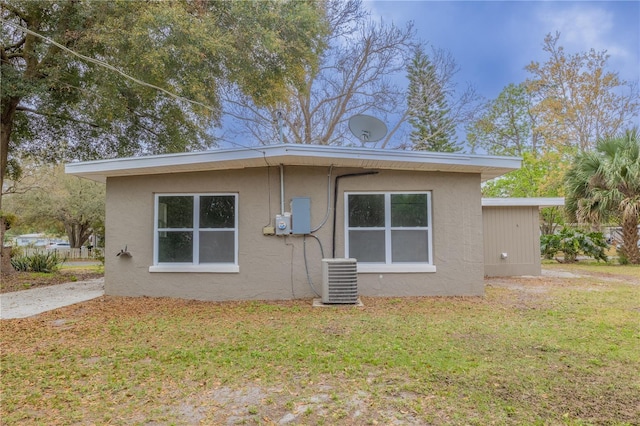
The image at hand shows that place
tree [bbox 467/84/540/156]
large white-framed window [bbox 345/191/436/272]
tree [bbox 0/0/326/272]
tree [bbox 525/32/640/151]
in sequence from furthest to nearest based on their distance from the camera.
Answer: tree [bbox 467/84/540/156] < tree [bbox 525/32/640/151] < tree [bbox 0/0/326/272] < large white-framed window [bbox 345/191/436/272]

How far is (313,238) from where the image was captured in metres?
7.27

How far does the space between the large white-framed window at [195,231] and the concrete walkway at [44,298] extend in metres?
1.59

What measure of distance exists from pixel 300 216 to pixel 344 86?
12.5m

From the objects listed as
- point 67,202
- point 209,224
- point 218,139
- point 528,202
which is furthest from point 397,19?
point 67,202

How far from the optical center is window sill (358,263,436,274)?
7.22 meters

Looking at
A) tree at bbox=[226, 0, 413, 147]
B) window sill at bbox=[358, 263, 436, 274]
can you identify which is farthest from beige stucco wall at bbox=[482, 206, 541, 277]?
tree at bbox=[226, 0, 413, 147]

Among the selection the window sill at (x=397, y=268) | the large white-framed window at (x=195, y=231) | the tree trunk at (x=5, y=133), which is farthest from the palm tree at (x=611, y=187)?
the tree trunk at (x=5, y=133)

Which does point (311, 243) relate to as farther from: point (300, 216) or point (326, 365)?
point (326, 365)

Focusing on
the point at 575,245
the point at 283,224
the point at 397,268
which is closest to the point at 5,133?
the point at 283,224

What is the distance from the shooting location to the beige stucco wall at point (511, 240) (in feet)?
33.9

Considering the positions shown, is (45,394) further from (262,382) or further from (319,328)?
(319,328)

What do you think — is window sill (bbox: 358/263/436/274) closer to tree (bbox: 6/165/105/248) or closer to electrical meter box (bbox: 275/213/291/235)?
electrical meter box (bbox: 275/213/291/235)

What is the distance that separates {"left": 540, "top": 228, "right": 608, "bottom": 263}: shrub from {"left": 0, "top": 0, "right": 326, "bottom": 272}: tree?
11.2 m

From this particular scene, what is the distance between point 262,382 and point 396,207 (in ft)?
15.4
